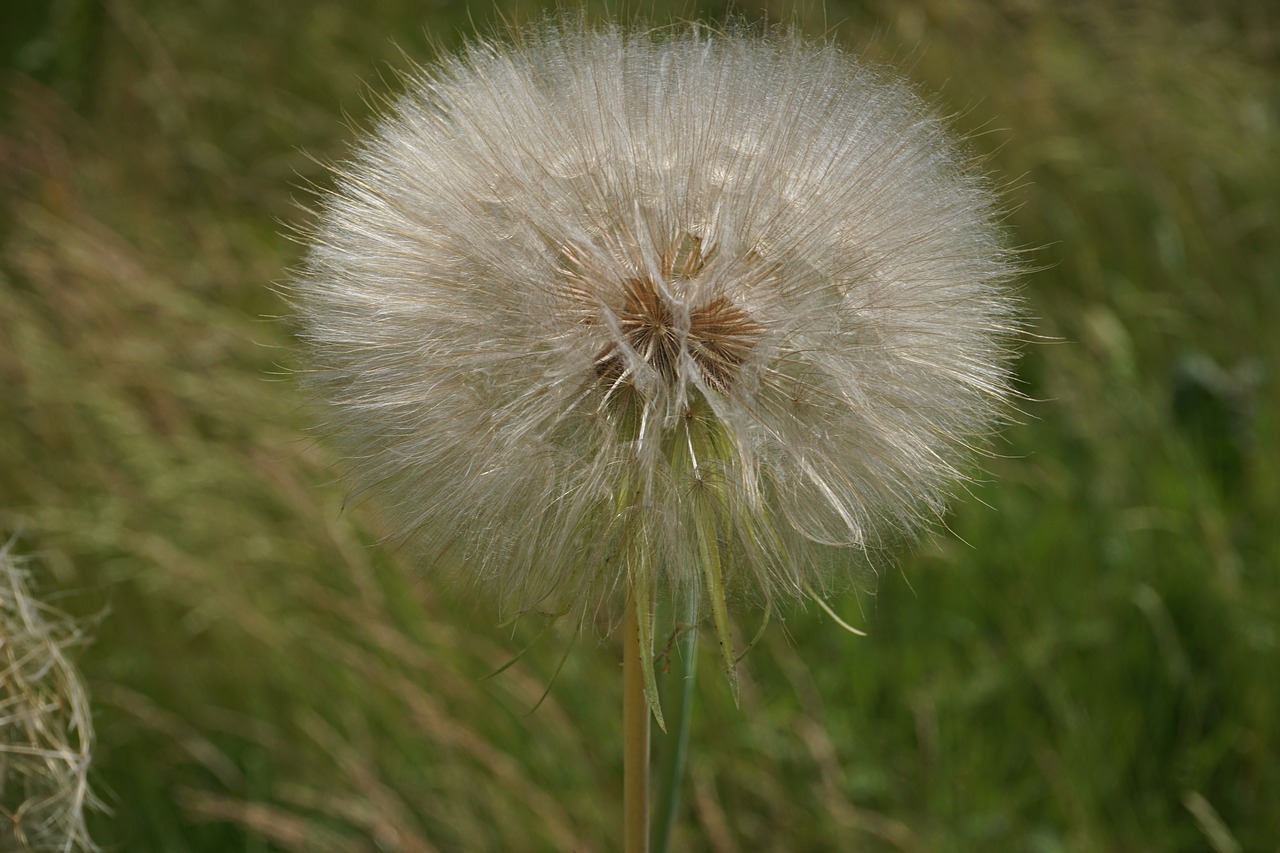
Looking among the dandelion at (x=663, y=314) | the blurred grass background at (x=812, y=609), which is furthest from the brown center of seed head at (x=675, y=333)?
the blurred grass background at (x=812, y=609)

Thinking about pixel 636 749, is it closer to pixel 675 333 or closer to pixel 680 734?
pixel 680 734

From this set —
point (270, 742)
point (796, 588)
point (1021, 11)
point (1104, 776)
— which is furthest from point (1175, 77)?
point (796, 588)

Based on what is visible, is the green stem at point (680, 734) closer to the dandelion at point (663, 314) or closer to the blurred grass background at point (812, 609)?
the dandelion at point (663, 314)

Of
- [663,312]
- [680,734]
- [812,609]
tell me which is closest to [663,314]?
[663,312]

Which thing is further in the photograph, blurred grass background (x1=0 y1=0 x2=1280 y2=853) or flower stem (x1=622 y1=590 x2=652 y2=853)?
blurred grass background (x1=0 y1=0 x2=1280 y2=853)

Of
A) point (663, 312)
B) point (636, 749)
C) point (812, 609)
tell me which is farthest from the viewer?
point (812, 609)

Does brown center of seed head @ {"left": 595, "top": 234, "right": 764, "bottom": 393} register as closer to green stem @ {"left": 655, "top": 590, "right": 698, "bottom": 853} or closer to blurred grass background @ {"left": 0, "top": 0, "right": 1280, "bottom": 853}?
green stem @ {"left": 655, "top": 590, "right": 698, "bottom": 853}

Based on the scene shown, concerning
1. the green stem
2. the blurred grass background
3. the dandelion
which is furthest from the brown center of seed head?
the blurred grass background
